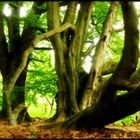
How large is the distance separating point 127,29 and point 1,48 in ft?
33.8

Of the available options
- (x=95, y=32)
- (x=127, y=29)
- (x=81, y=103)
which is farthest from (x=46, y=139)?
(x=95, y=32)

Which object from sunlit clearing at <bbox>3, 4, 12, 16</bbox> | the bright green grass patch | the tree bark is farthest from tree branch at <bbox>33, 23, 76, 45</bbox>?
the bright green grass patch

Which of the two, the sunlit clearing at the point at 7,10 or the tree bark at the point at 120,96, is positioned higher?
the sunlit clearing at the point at 7,10

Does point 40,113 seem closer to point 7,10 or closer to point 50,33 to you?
point 7,10

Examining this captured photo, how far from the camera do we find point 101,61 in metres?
14.6

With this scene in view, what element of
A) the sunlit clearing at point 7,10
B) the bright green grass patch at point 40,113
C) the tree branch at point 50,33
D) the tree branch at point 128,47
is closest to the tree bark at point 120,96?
the tree branch at point 128,47

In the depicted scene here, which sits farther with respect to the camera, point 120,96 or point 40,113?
point 40,113

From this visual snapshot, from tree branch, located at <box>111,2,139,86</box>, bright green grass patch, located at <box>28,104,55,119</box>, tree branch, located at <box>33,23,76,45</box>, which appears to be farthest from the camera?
bright green grass patch, located at <box>28,104,55,119</box>

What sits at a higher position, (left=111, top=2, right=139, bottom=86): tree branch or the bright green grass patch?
(left=111, top=2, right=139, bottom=86): tree branch

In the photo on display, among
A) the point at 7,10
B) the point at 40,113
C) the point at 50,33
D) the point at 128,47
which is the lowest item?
the point at 40,113

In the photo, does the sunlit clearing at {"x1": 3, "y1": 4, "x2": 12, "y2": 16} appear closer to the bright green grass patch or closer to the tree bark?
the tree bark

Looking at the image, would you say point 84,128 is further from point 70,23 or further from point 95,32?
point 95,32

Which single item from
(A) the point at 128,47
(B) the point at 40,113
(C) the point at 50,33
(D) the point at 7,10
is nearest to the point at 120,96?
(A) the point at 128,47

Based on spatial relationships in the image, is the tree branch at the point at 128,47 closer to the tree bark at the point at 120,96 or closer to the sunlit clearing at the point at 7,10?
the tree bark at the point at 120,96
